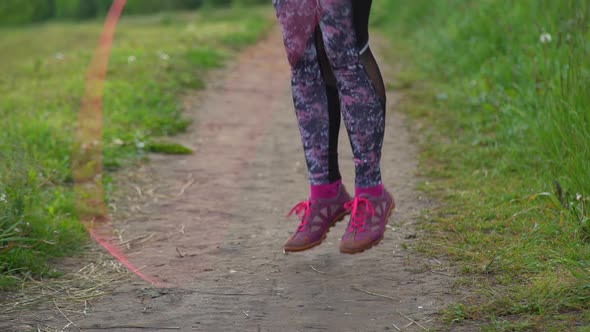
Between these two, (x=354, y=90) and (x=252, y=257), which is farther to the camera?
(x=252, y=257)

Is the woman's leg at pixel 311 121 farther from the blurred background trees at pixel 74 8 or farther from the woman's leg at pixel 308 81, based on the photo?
the blurred background trees at pixel 74 8

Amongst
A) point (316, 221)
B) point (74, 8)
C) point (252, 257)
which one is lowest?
point (74, 8)

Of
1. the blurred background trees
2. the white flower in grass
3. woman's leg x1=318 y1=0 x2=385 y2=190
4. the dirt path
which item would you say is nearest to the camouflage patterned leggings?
woman's leg x1=318 y1=0 x2=385 y2=190

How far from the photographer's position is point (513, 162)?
4.05m

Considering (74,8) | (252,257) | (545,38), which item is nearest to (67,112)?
(252,257)

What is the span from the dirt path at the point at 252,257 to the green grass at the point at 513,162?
0.49 ft

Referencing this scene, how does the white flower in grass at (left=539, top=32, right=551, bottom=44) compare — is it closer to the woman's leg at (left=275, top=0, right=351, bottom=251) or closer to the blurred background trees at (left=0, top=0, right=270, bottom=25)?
the woman's leg at (left=275, top=0, right=351, bottom=251)

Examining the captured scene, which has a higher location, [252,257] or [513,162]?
[252,257]

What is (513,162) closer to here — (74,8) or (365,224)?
(365,224)

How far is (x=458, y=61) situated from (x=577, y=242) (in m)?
3.88

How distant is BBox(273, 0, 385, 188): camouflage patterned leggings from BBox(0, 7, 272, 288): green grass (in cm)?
101

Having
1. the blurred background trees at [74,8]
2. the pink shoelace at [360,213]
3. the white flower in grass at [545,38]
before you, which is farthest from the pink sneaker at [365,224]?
the blurred background trees at [74,8]

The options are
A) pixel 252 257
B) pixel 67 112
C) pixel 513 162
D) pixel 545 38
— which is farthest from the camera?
pixel 67 112

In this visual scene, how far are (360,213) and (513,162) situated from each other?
4.56 ft
